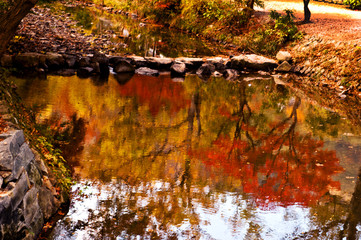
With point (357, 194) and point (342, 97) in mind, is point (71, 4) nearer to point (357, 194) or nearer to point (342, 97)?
point (342, 97)

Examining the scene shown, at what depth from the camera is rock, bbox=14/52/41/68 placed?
1337 centimetres

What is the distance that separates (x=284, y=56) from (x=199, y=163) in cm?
1174

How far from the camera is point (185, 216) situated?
5.39 m

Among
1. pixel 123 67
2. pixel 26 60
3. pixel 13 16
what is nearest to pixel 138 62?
pixel 123 67

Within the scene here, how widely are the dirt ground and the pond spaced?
6.02 meters

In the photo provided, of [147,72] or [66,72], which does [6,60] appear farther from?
[147,72]

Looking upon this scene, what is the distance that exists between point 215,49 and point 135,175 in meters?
15.0

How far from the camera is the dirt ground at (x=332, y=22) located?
16.8 meters

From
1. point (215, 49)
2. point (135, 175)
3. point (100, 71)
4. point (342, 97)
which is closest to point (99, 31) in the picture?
point (215, 49)

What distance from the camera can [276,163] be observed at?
298 inches

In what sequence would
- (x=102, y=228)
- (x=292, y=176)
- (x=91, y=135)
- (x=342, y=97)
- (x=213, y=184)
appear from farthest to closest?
1. (x=342, y=97)
2. (x=91, y=135)
3. (x=292, y=176)
4. (x=213, y=184)
5. (x=102, y=228)

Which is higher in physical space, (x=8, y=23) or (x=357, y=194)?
(x=8, y=23)

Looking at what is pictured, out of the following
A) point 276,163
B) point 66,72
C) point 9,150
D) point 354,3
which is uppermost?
point 354,3

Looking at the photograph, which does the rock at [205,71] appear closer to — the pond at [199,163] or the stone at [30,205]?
the pond at [199,163]
